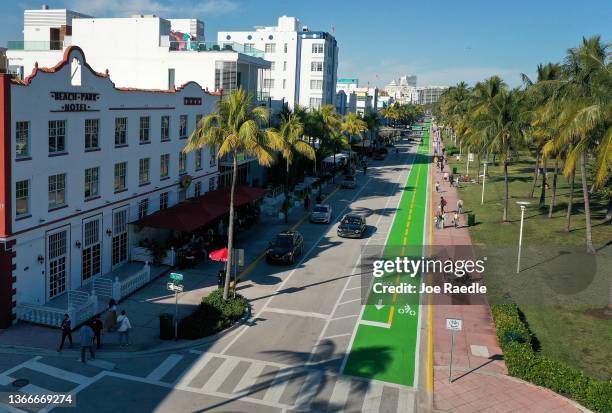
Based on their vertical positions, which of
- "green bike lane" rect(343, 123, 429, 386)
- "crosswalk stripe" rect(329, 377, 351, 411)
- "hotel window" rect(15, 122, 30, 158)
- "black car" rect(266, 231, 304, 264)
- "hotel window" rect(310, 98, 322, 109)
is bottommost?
"crosswalk stripe" rect(329, 377, 351, 411)

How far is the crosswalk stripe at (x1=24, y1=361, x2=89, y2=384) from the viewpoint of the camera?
60.3 ft

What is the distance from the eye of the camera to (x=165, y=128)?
35500 millimetres

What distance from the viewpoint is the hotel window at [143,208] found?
3259 cm

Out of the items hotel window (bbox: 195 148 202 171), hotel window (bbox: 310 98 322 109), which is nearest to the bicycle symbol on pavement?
hotel window (bbox: 195 148 202 171)

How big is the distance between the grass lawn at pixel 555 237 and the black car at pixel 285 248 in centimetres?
1263

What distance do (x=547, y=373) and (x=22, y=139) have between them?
2098cm

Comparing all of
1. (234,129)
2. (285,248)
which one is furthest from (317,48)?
(234,129)

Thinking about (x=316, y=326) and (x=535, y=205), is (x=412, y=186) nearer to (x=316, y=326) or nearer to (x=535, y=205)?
(x=535, y=205)

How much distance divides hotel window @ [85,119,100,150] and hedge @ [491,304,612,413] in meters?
20.0

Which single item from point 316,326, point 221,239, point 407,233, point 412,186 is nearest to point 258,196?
point 221,239

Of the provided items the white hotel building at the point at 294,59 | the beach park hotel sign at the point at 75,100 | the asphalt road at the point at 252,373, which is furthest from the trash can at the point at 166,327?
the white hotel building at the point at 294,59

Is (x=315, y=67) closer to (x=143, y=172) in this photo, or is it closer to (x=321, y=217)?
(x=321, y=217)

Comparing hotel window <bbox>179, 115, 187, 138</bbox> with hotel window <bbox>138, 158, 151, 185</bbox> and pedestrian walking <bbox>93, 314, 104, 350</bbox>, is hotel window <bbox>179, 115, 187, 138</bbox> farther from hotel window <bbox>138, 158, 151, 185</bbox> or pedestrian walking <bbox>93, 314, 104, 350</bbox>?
pedestrian walking <bbox>93, 314, 104, 350</bbox>

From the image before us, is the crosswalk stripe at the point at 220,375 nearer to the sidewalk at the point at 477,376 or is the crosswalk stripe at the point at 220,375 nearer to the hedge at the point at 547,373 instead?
the sidewalk at the point at 477,376
